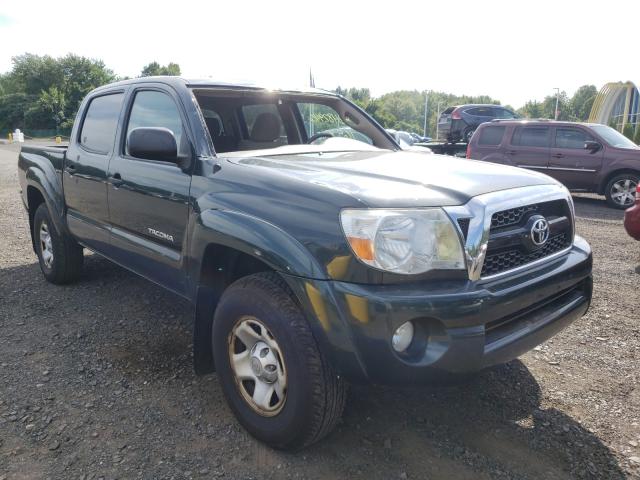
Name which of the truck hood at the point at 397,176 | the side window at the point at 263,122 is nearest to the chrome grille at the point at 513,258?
the truck hood at the point at 397,176

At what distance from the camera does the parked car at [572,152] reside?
9898 millimetres

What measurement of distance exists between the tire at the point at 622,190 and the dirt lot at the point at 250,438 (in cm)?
665

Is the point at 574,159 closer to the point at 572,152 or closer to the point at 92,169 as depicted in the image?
the point at 572,152

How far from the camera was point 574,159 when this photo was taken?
10406 millimetres

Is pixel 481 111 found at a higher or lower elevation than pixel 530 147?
higher

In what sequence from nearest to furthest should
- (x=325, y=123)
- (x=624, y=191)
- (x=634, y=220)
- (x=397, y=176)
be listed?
1. (x=397, y=176)
2. (x=325, y=123)
3. (x=634, y=220)
4. (x=624, y=191)

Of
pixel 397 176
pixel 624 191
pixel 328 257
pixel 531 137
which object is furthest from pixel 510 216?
pixel 531 137

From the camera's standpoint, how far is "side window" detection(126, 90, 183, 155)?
3.21m

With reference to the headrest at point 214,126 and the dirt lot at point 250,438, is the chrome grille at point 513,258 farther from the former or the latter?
the headrest at point 214,126

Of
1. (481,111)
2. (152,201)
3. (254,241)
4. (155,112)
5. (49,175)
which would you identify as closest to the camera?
(254,241)

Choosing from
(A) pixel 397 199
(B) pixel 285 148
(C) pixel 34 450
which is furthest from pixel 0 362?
(A) pixel 397 199

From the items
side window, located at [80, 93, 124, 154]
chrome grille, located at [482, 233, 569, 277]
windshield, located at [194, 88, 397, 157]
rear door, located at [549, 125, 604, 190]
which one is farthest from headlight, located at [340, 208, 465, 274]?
rear door, located at [549, 125, 604, 190]

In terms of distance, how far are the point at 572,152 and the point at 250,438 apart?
9877 mm

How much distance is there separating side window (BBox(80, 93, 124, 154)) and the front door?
0.24 m
